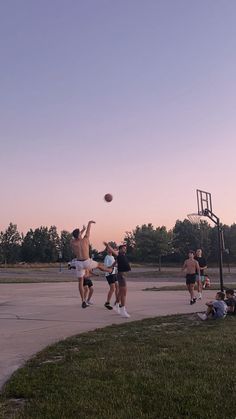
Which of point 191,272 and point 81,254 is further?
point 191,272

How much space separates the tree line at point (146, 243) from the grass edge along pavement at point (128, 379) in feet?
100

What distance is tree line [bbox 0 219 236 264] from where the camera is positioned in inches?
2361

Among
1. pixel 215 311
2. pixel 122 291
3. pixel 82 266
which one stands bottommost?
pixel 215 311

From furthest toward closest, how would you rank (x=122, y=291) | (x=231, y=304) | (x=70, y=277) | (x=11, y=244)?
(x=11, y=244), (x=70, y=277), (x=122, y=291), (x=231, y=304)

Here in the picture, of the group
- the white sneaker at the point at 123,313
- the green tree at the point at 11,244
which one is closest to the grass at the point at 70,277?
the white sneaker at the point at 123,313

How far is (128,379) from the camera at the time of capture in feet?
17.7

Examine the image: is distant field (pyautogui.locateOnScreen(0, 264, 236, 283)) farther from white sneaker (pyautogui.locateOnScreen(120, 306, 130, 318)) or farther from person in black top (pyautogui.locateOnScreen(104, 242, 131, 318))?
white sneaker (pyautogui.locateOnScreen(120, 306, 130, 318))

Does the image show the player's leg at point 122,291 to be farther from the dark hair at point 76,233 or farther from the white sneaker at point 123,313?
the dark hair at point 76,233

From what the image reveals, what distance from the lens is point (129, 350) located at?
7.02 meters

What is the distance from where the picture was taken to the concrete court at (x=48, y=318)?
7.45 metres

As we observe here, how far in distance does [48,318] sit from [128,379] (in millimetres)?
6047

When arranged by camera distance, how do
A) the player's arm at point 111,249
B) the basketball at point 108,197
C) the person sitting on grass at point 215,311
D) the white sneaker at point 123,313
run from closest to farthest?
the person sitting on grass at point 215,311
the white sneaker at point 123,313
the player's arm at point 111,249
the basketball at point 108,197

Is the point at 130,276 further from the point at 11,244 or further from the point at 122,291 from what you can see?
the point at 11,244

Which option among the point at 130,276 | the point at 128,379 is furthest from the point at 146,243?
the point at 128,379
